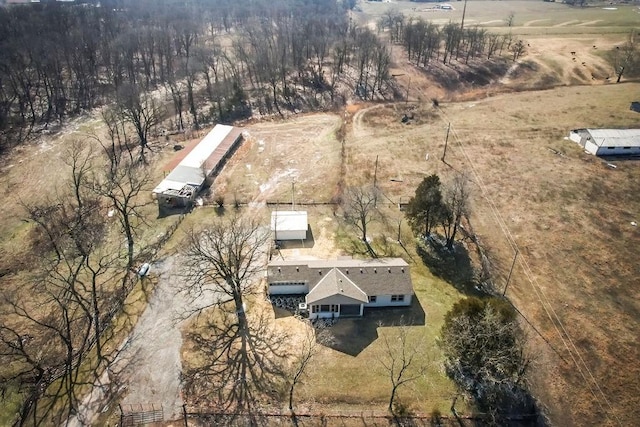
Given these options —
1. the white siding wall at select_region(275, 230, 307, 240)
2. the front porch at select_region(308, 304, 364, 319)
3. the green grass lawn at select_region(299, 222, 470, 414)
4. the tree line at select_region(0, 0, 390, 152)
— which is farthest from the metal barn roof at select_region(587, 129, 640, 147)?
the front porch at select_region(308, 304, 364, 319)

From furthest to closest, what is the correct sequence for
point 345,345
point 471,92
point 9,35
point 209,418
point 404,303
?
point 9,35, point 471,92, point 404,303, point 345,345, point 209,418

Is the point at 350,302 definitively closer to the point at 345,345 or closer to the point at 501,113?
the point at 345,345

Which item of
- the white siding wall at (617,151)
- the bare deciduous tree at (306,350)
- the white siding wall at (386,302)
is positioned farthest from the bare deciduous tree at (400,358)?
the white siding wall at (617,151)

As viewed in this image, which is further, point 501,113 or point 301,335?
point 501,113

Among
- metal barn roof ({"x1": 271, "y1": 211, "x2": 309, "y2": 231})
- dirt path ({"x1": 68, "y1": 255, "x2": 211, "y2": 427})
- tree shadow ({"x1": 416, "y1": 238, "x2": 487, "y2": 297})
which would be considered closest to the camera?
dirt path ({"x1": 68, "y1": 255, "x2": 211, "y2": 427})

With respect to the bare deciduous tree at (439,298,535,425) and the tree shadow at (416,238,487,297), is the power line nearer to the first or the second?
the bare deciduous tree at (439,298,535,425)

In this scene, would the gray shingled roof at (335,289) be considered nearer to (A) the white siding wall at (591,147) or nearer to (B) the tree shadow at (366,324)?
(B) the tree shadow at (366,324)

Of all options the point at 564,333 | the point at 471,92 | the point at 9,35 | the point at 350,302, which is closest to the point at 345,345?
the point at 350,302
